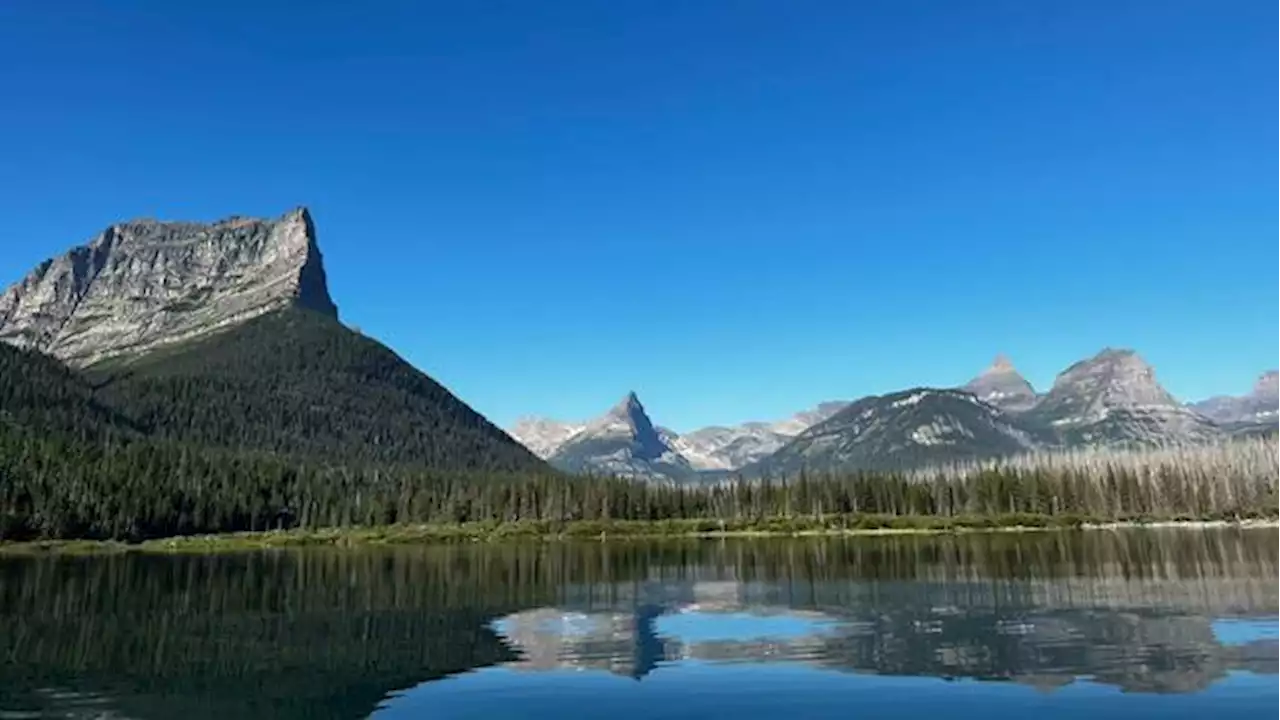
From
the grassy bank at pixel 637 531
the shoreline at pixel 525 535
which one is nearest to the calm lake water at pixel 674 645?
the shoreline at pixel 525 535

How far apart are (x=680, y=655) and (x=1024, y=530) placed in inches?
6004

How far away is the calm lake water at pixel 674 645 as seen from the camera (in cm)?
2917

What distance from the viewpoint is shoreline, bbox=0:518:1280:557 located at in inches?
6604

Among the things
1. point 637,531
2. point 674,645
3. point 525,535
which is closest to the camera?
point 674,645

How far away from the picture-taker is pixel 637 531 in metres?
199

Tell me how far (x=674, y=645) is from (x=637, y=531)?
159 meters

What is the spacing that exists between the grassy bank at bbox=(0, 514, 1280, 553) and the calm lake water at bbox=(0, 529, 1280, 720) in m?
99.2

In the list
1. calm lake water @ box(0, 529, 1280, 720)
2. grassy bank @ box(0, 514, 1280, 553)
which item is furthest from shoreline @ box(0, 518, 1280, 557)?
calm lake water @ box(0, 529, 1280, 720)

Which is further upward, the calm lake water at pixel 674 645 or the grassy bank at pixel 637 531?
the grassy bank at pixel 637 531

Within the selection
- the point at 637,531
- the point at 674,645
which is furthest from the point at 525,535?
the point at 674,645

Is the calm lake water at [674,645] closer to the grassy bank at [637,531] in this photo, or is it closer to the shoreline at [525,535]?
the shoreline at [525,535]

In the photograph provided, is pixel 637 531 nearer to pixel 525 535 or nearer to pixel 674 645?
pixel 525 535

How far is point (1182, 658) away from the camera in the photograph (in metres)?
33.7

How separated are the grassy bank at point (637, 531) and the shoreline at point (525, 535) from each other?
14cm
